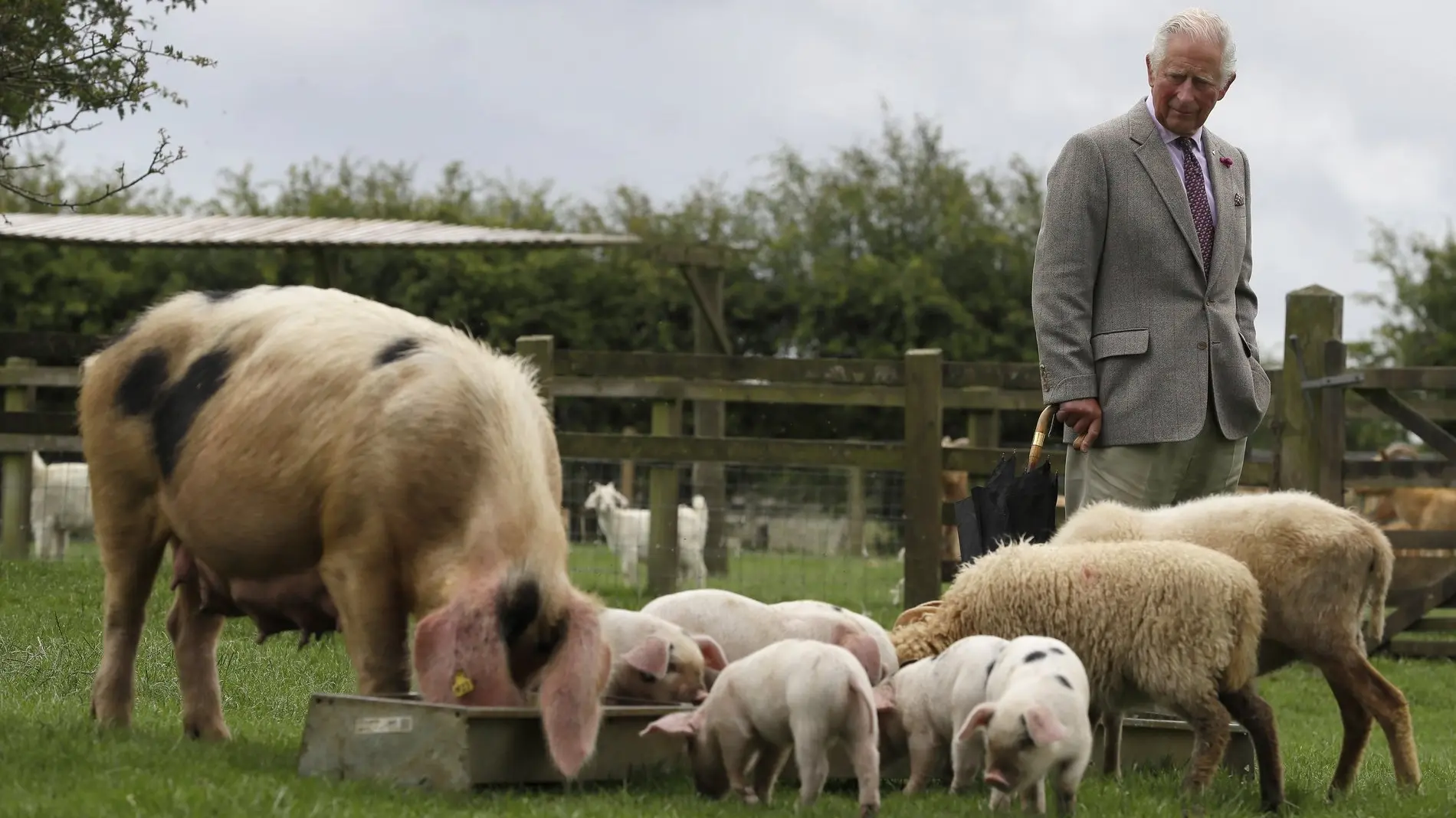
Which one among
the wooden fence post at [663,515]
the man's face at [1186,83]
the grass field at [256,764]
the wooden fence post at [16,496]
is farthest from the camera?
the wooden fence post at [16,496]

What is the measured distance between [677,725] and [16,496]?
382 inches

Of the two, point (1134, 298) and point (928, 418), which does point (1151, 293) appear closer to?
point (1134, 298)

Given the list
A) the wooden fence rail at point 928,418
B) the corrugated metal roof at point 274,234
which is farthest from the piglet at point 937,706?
the corrugated metal roof at point 274,234

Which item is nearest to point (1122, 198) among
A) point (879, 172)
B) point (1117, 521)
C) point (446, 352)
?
point (1117, 521)

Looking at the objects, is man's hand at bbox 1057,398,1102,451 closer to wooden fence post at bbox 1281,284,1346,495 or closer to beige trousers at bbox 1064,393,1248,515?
beige trousers at bbox 1064,393,1248,515

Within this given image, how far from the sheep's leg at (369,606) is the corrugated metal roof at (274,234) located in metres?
5.99

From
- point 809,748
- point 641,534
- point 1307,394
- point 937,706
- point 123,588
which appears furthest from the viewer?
point 641,534

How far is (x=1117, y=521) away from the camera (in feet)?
19.5

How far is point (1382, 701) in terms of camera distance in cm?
589

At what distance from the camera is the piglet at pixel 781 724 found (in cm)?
485

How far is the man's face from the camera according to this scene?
20.2ft

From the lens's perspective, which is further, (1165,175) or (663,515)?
(663,515)

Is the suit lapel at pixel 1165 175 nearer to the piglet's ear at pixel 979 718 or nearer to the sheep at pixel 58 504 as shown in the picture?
the piglet's ear at pixel 979 718

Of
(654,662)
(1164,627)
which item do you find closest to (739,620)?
(654,662)
